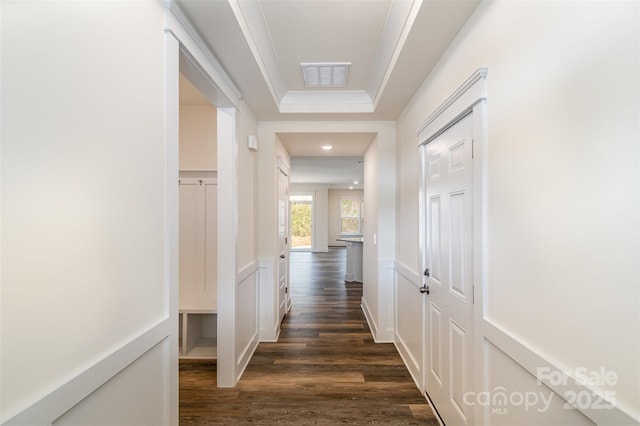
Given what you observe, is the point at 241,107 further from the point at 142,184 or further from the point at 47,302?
the point at 47,302

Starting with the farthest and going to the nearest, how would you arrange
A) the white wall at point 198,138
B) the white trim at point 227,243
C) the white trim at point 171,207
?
the white wall at point 198,138 → the white trim at point 227,243 → the white trim at point 171,207

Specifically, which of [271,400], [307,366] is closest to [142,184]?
[271,400]

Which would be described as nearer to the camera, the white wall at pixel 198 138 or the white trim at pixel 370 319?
the white wall at pixel 198 138

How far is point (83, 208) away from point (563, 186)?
62.3 inches

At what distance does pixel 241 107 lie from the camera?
2.54 metres

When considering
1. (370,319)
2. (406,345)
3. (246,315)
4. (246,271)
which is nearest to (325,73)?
(246,271)

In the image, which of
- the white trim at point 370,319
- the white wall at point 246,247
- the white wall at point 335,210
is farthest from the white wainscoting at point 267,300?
the white wall at point 335,210

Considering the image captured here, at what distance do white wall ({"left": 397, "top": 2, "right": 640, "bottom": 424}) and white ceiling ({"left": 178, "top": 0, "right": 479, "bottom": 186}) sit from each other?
38 centimetres

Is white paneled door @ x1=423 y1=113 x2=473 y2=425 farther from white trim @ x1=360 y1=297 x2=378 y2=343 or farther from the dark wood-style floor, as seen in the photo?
white trim @ x1=360 y1=297 x2=378 y2=343

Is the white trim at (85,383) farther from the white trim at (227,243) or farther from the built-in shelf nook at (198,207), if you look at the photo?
the built-in shelf nook at (198,207)

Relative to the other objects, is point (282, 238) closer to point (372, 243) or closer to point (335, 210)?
point (372, 243)

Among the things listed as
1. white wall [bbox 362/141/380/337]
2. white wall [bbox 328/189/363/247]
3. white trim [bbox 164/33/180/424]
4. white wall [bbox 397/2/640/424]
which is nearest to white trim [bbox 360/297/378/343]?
white wall [bbox 362/141/380/337]

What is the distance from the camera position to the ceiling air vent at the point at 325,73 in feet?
7.86

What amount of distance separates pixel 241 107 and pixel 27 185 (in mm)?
2001
